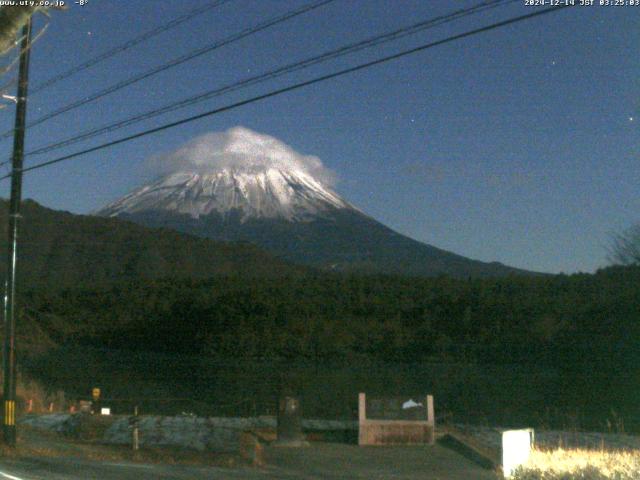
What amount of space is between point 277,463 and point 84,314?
34263mm

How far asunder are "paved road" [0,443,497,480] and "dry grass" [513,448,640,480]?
227 centimetres

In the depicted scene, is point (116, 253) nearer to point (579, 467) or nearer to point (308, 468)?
point (308, 468)

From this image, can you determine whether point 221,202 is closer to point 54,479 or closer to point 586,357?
point 586,357

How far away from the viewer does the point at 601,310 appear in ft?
133

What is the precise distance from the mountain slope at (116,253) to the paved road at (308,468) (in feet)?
162

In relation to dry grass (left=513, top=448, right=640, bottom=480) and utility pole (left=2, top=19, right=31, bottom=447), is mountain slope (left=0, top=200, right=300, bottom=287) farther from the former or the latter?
dry grass (left=513, top=448, right=640, bottom=480)

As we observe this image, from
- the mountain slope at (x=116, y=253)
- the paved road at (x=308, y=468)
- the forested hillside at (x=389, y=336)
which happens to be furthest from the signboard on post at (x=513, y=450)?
the mountain slope at (x=116, y=253)

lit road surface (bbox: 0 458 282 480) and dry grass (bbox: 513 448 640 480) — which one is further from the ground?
dry grass (bbox: 513 448 640 480)

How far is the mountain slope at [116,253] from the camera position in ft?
225

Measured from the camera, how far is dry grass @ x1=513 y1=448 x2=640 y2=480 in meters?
10.6

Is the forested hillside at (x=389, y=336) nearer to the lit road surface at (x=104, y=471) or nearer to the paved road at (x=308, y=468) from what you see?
the paved road at (x=308, y=468)

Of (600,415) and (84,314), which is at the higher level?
(84,314)

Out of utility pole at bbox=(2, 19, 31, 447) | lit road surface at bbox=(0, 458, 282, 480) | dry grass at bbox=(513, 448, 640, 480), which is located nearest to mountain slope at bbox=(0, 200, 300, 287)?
utility pole at bbox=(2, 19, 31, 447)

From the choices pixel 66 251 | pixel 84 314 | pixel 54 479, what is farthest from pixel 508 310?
pixel 66 251
